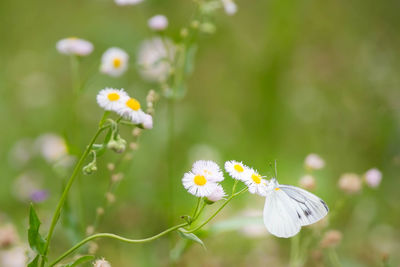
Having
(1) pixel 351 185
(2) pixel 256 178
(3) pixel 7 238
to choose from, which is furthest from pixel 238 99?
(2) pixel 256 178

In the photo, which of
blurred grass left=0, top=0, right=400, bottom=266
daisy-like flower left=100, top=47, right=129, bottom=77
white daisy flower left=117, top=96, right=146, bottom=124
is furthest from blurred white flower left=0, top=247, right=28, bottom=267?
white daisy flower left=117, top=96, right=146, bottom=124

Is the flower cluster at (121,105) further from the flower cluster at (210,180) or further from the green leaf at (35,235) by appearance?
the green leaf at (35,235)

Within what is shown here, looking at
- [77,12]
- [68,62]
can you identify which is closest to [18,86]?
[68,62]

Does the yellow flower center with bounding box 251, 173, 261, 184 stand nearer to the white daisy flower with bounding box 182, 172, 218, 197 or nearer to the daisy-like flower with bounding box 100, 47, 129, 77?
the white daisy flower with bounding box 182, 172, 218, 197

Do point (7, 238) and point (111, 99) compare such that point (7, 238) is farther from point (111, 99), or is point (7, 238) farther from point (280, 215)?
point (280, 215)

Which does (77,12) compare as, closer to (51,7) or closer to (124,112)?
(51,7)

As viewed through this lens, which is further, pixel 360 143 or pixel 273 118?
pixel 273 118
